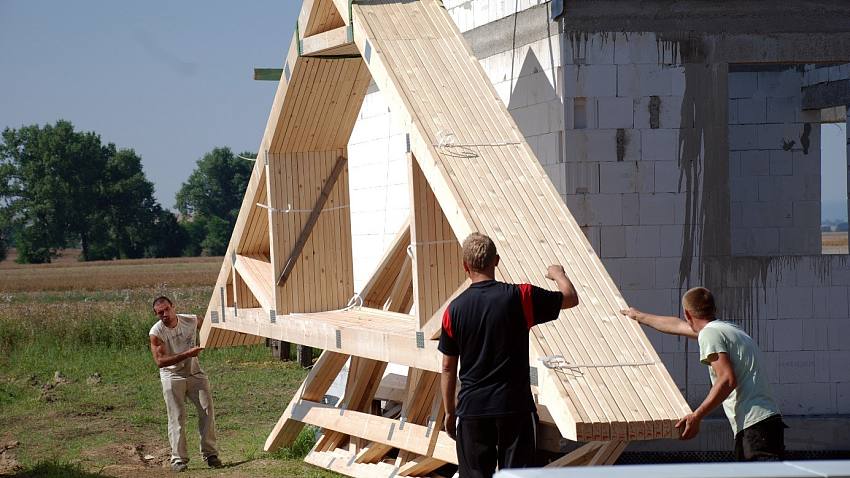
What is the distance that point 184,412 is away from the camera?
383 inches

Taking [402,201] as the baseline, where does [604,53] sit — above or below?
above

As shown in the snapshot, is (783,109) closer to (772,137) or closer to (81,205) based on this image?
(772,137)

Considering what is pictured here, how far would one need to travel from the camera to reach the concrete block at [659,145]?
8.23 metres

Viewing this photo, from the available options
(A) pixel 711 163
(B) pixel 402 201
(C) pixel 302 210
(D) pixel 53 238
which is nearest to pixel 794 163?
(A) pixel 711 163

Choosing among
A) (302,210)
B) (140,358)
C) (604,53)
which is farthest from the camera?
(140,358)

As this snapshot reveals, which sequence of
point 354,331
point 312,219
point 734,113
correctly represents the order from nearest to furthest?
point 354,331
point 312,219
point 734,113

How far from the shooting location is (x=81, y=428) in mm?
11719

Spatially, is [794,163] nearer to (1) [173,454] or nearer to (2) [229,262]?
(2) [229,262]

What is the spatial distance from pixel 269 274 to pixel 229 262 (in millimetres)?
455

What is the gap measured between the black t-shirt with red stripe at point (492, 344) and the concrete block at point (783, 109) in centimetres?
552

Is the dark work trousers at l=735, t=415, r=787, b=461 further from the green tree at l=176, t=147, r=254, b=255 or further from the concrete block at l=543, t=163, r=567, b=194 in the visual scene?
the green tree at l=176, t=147, r=254, b=255

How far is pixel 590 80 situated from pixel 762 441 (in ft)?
11.6

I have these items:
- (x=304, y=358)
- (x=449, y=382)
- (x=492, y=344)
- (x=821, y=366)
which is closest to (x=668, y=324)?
(x=492, y=344)

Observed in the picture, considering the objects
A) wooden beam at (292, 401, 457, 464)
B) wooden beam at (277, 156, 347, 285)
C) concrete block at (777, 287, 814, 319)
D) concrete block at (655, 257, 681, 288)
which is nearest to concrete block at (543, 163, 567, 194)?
concrete block at (655, 257, 681, 288)
